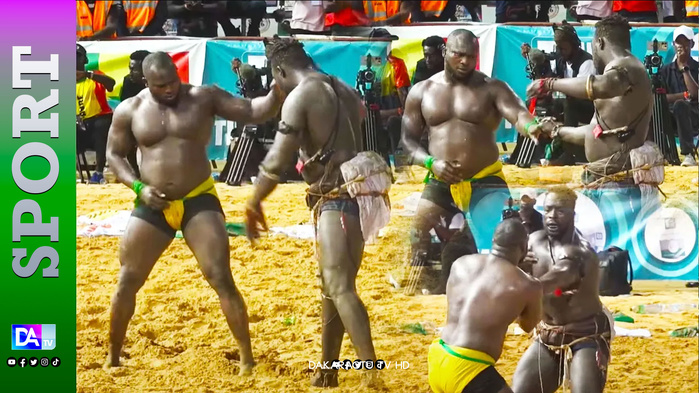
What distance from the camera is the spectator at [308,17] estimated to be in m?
8.28

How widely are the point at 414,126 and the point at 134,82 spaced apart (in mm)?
1522

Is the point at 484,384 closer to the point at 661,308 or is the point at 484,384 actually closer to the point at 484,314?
the point at 484,314

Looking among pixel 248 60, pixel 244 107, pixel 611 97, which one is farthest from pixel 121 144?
pixel 611 97

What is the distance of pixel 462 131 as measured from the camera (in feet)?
26.8

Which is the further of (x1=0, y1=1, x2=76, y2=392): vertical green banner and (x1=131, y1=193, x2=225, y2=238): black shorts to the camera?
(x1=131, y1=193, x2=225, y2=238): black shorts

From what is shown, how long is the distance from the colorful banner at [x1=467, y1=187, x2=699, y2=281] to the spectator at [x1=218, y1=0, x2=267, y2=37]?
1.57 metres

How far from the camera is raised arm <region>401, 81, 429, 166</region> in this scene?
324 inches

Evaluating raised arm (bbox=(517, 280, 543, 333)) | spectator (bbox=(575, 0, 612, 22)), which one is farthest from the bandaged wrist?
spectator (bbox=(575, 0, 612, 22))

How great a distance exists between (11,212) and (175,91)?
106cm

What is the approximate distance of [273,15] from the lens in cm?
841

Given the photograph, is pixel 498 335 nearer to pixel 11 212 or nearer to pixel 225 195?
pixel 225 195

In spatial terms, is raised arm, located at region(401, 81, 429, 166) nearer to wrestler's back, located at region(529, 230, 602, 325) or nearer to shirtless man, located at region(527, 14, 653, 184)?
shirtless man, located at region(527, 14, 653, 184)

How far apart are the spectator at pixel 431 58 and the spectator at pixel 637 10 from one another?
39.2 inches

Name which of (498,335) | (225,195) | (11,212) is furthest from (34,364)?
(498,335)
